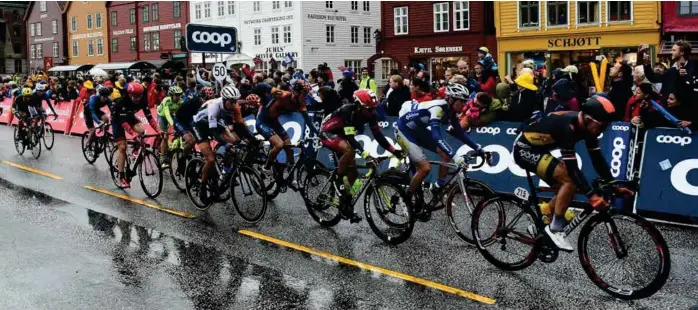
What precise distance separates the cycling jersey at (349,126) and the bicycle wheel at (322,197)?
45 centimetres

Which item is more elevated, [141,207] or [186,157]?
[186,157]

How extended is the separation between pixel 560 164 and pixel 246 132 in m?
5.35

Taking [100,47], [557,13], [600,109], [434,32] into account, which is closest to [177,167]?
[600,109]

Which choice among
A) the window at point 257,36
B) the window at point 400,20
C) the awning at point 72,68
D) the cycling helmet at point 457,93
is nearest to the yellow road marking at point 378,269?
the cycling helmet at point 457,93

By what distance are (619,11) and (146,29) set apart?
43.4 metres

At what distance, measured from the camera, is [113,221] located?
9742 millimetres

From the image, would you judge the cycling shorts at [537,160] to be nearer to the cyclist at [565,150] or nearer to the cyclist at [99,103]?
the cyclist at [565,150]

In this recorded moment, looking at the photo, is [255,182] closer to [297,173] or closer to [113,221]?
[297,173]

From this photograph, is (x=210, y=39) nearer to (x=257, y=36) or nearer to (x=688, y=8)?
(x=688, y=8)

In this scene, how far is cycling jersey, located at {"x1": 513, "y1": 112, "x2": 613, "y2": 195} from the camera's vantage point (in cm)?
631

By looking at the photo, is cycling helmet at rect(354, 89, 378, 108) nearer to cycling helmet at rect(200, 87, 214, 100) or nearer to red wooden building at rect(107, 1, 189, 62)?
cycling helmet at rect(200, 87, 214, 100)

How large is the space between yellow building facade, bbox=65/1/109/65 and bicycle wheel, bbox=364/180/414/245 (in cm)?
6569

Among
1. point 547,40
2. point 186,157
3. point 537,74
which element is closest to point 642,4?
point 547,40

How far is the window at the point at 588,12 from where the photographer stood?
35625mm
